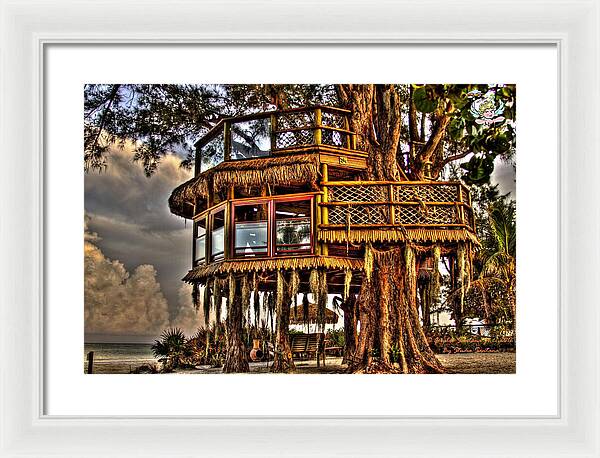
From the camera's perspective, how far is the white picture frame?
5.07 m

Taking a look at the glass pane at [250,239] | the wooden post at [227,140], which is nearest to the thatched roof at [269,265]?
the glass pane at [250,239]

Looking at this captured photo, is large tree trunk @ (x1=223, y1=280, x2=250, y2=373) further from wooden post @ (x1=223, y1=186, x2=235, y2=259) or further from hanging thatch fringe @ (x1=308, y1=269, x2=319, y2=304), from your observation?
hanging thatch fringe @ (x1=308, y1=269, x2=319, y2=304)

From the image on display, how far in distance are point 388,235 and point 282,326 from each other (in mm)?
1808

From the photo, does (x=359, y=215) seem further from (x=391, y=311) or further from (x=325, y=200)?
(x=391, y=311)

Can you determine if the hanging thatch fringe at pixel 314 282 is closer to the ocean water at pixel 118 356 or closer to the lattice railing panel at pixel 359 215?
the lattice railing panel at pixel 359 215

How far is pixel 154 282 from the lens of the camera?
23.7 ft

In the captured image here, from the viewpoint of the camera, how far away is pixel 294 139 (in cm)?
770

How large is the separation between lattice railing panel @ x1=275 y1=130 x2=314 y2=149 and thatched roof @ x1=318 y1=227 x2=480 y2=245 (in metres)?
1.04

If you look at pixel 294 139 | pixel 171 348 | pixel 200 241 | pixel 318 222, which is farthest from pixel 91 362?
pixel 294 139
